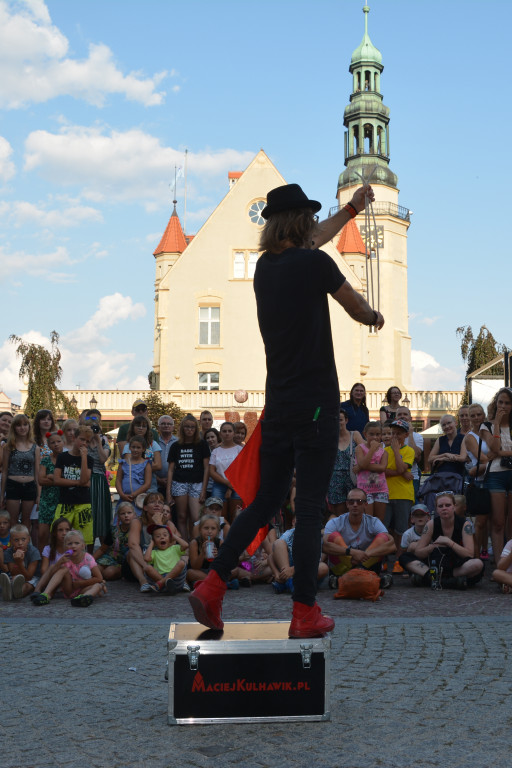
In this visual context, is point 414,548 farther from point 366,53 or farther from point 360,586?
point 366,53

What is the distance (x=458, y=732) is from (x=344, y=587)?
484 centimetres

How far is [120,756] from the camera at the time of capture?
3.30m

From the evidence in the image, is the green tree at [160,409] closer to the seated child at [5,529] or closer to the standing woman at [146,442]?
the standing woman at [146,442]

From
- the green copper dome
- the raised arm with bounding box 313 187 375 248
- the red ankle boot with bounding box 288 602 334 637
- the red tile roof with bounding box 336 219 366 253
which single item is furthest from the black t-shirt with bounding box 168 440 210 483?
the green copper dome

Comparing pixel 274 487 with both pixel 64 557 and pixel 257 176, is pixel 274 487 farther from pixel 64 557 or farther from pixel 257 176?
pixel 257 176

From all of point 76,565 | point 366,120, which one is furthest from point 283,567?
point 366,120

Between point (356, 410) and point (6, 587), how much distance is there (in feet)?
17.7

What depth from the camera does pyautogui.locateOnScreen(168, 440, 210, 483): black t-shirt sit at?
1108cm

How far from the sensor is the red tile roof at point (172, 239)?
48031 millimetres

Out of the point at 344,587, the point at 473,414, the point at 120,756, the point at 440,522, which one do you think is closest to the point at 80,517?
the point at 344,587

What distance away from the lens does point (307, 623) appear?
158 inches

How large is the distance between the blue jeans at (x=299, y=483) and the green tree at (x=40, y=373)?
31.1 metres

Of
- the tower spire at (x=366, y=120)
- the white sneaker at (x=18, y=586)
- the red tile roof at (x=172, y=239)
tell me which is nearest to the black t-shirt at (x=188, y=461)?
the white sneaker at (x=18, y=586)

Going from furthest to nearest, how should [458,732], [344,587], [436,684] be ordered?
[344,587], [436,684], [458,732]
